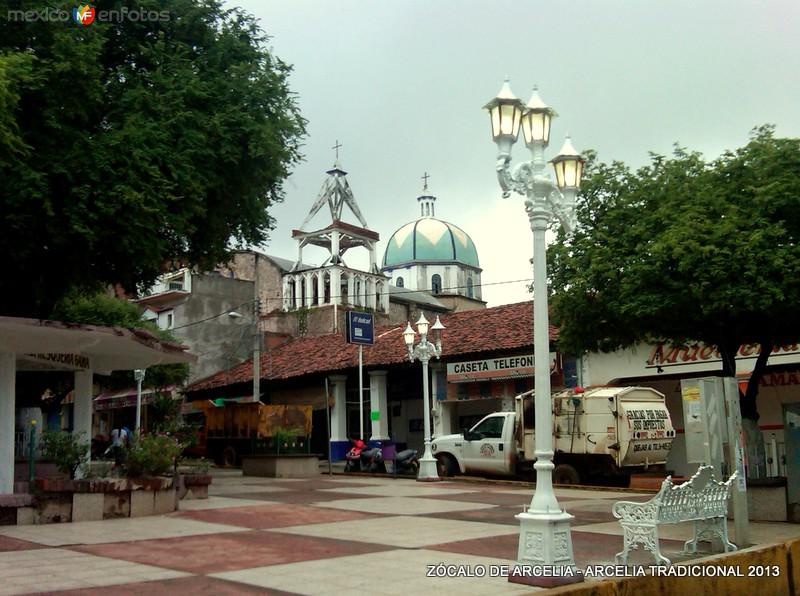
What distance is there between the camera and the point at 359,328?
27.8 meters

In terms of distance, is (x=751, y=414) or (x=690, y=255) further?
(x=751, y=414)

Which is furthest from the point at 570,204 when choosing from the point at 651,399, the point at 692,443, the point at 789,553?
the point at 651,399

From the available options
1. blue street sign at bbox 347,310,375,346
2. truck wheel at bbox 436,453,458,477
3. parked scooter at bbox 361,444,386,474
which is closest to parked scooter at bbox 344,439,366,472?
parked scooter at bbox 361,444,386,474

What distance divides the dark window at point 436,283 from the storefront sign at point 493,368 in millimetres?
36804

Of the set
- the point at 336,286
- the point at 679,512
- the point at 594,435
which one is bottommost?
the point at 679,512

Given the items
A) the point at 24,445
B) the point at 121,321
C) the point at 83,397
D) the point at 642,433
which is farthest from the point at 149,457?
the point at 121,321

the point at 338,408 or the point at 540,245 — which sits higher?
the point at 540,245

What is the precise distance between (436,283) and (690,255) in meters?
55.1

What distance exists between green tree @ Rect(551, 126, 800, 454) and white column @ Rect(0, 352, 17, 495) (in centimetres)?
982

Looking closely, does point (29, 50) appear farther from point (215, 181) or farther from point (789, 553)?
point (789, 553)

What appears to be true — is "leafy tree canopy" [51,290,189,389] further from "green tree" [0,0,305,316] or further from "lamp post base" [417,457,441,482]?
"lamp post base" [417,457,441,482]

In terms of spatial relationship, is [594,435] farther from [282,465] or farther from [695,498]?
[695,498]

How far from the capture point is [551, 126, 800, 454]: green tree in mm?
13438

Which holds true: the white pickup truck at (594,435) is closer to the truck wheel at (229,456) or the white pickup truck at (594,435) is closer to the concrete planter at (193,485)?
the concrete planter at (193,485)
